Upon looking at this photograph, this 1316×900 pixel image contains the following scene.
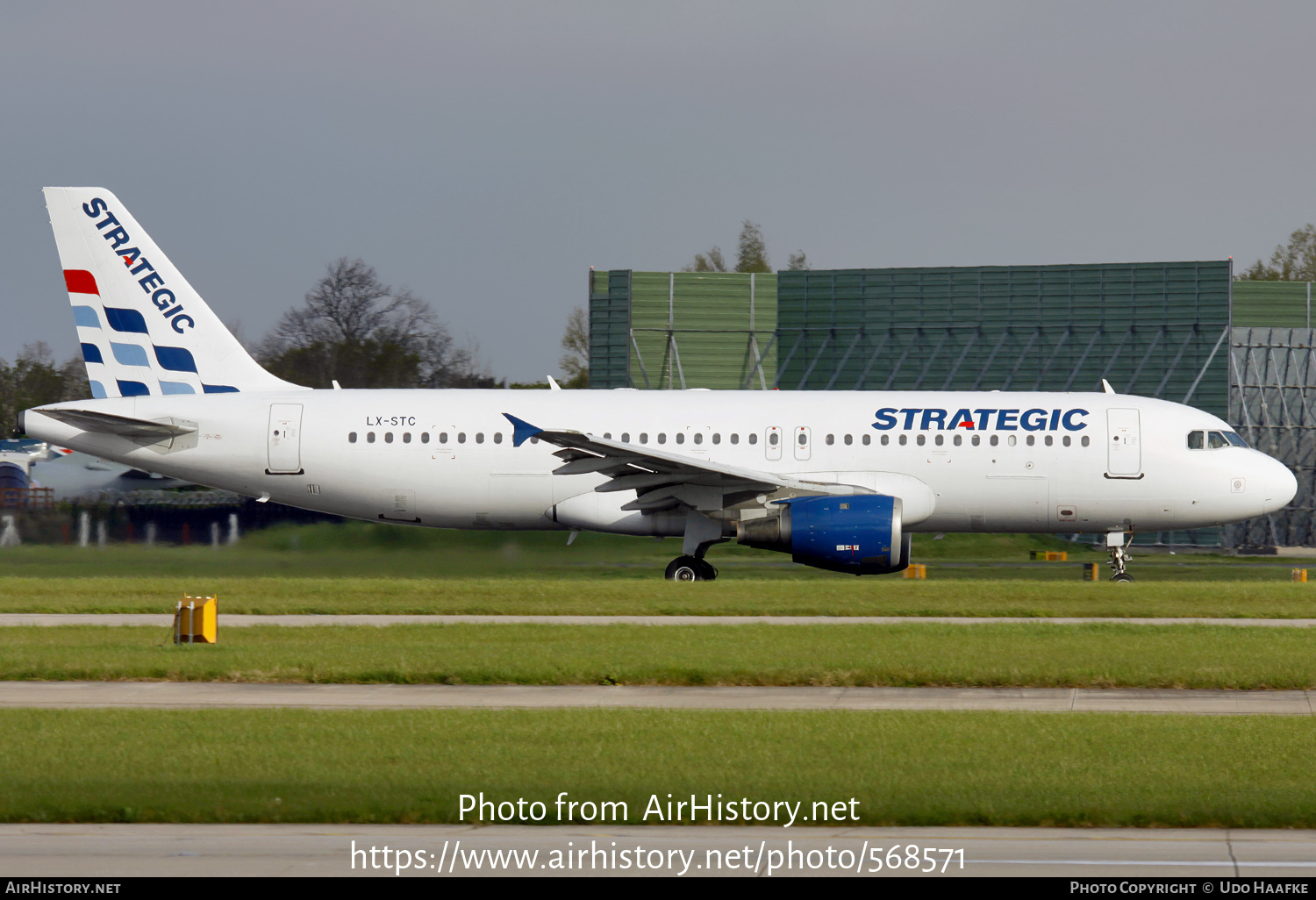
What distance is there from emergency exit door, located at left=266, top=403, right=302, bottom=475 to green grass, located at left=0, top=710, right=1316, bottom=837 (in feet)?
47.3

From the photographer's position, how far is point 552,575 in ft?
90.5

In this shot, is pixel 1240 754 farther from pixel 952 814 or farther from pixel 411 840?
pixel 411 840

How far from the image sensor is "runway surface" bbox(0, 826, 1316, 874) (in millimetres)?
7371

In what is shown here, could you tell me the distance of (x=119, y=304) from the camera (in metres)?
27.5

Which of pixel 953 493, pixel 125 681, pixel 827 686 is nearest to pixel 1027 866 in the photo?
pixel 827 686

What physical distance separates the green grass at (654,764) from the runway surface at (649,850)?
0.30 m

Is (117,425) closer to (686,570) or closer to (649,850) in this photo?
(686,570)

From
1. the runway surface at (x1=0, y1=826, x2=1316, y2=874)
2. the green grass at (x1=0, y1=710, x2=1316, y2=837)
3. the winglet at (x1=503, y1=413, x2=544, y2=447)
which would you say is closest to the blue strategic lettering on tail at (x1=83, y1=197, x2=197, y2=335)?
the winglet at (x1=503, y1=413, x2=544, y2=447)

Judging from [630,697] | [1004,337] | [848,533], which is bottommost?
[630,697]

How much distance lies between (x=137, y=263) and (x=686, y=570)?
482 inches

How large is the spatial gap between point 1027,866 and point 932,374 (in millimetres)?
→ 43467

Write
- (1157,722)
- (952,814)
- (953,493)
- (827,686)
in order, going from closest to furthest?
(952,814)
(1157,722)
(827,686)
(953,493)

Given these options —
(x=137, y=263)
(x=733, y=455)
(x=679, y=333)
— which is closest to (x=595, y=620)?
(x=733, y=455)

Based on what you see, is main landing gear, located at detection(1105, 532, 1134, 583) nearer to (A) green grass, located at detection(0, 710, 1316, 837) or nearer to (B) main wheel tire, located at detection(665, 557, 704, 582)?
(B) main wheel tire, located at detection(665, 557, 704, 582)
